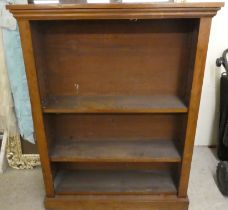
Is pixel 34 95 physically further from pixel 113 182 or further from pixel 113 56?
pixel 113 182

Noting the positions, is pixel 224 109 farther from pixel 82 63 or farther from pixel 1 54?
pixel 1 54

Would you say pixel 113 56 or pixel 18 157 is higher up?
pixel 113 56

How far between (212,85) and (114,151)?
942 millimetres

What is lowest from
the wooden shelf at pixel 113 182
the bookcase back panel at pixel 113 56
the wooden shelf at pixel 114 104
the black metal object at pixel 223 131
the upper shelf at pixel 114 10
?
the wooden shelf at pixel 113 182

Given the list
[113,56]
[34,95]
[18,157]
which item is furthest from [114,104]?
[18,157]

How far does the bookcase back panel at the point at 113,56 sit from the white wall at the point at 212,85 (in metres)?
0.57

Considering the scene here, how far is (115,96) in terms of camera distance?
135cm

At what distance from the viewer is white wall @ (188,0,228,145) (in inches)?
64.8

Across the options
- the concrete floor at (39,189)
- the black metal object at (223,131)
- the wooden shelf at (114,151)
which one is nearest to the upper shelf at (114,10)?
the black metal object at (223,131)

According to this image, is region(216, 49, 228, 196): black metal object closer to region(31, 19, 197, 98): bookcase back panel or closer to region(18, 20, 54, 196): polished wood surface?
region(31, 19, 197, 98): bookcase back panel

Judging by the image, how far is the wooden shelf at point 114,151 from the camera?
1.33 meters

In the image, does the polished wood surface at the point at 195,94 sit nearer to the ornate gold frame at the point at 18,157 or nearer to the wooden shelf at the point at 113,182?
the wooden shelf at the point at 113,182

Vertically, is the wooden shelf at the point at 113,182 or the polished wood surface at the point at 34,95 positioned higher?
the polished wood surface at the point at 34,95

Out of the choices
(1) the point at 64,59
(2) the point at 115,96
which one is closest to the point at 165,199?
(2) the point at 115,96
